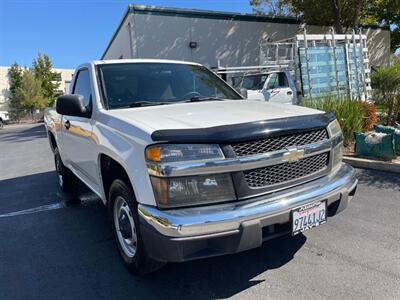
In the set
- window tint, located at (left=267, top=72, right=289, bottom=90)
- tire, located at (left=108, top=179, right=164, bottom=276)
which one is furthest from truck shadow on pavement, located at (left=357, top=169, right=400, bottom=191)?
window tint, located at (left=267, top=72, right=289, bottom=90)

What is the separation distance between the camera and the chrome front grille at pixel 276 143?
7.89ft

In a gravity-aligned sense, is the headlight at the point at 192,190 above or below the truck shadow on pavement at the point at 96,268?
above

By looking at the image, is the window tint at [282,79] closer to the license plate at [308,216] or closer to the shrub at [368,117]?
the shrub at [368,117]

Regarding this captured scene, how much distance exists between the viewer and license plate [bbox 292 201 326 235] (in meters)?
2.50

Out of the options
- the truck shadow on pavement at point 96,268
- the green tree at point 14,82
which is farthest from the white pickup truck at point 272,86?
the green tree at point 14,82

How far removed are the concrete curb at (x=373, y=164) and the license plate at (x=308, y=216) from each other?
351 centimetres

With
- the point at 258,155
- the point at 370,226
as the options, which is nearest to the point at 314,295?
the point at 258,155

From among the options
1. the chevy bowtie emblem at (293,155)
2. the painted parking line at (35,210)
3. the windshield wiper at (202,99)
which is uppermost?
the windshield wiper at (202,99)

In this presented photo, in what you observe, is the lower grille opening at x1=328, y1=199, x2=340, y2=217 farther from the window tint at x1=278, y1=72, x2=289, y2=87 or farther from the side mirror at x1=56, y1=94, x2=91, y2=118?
the window tint at x1=278, y1=72, x2=289, y2=87

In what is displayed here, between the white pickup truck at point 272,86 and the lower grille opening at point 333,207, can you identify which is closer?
the lower grille opening at point 333,207

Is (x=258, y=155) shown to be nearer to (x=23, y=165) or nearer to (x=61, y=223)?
(x=61, y=223)

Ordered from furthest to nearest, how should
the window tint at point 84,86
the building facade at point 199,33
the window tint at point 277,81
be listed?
1. the building facade at point 199,33
2. the window tint at point 277,81
3. the window tint at point 84,86

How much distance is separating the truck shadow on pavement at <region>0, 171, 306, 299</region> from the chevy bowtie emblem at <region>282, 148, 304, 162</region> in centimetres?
103

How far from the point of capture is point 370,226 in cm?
368
